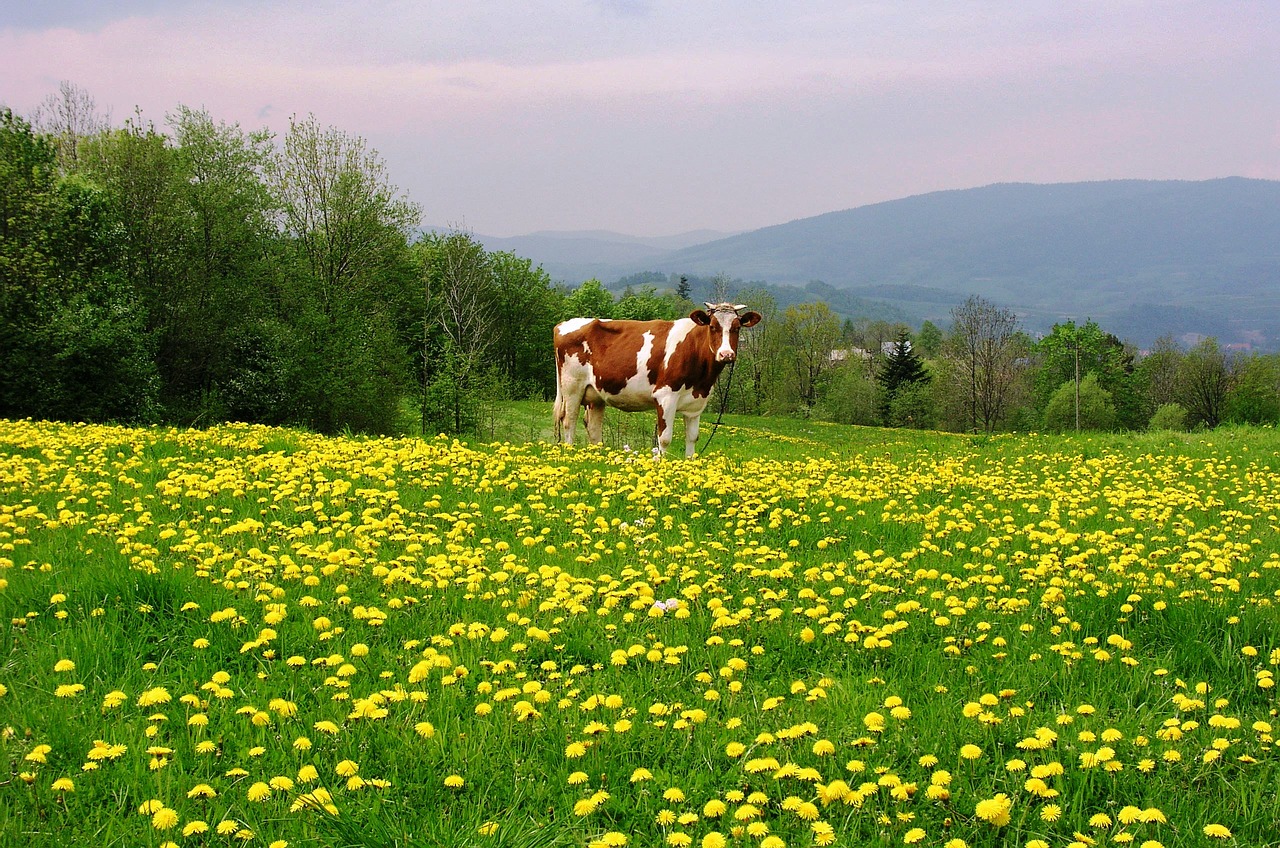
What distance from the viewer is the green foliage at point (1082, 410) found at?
94125 millimetres

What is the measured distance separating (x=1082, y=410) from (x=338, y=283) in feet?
274

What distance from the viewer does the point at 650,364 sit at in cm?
1634

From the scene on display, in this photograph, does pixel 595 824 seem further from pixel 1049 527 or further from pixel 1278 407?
pixel 1278 407

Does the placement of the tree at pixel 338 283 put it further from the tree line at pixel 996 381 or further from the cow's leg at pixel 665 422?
the tree line at pixel 996 381

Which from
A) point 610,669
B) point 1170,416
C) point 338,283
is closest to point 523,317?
point 338,283

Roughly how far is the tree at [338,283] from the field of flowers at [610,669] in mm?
28507

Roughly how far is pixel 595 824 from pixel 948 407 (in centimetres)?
10376

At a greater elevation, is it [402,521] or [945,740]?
[402,521]

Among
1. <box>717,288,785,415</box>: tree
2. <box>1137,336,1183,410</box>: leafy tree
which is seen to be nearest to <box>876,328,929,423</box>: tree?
<box>717,288,785,415</box>: tree

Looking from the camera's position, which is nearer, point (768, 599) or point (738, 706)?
point (738, 706)

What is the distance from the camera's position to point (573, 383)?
17.5 m

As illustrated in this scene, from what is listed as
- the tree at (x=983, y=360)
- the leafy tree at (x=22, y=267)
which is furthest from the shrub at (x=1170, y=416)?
the leafy tree at (x=22, y=267)

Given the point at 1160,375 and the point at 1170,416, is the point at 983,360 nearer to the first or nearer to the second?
the point at 1170,416

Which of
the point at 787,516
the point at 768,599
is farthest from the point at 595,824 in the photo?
the point at 787,516
